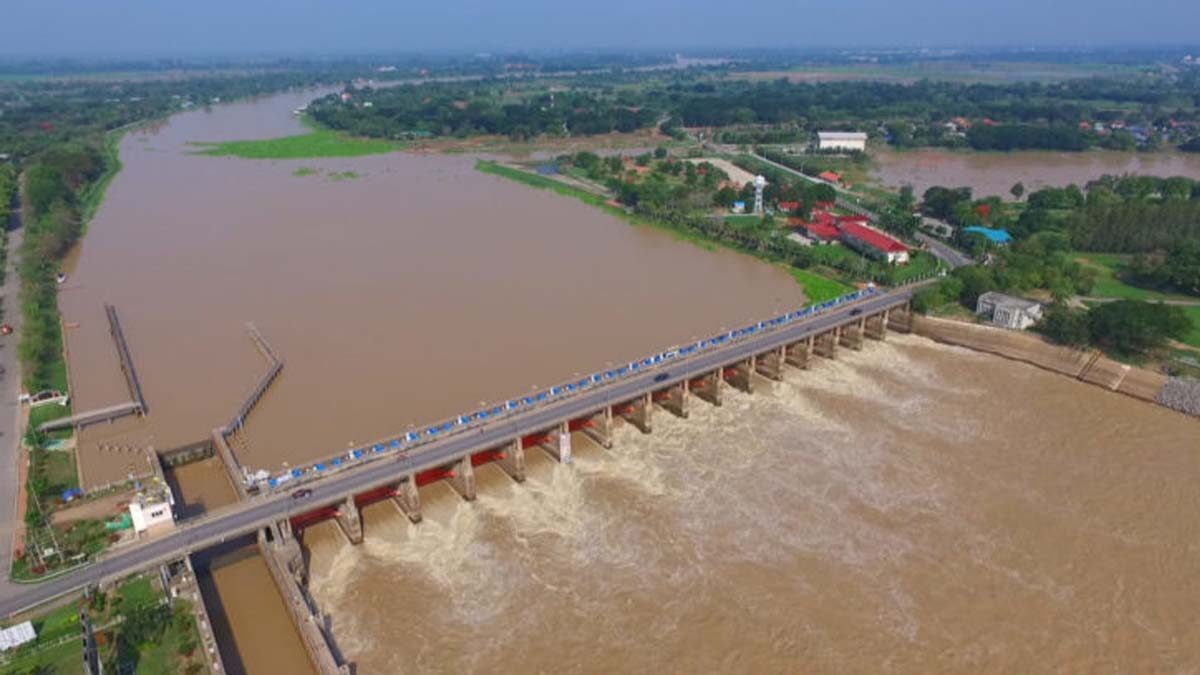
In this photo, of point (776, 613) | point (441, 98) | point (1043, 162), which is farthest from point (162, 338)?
point (441, 98)

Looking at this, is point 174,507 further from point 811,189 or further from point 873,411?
point 811,189

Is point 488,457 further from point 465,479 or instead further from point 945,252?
point 945,252

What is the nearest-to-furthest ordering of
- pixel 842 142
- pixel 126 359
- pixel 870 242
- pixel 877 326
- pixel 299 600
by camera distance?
pixel 299 600 → pixel 126 359 → pixel 877 326 → pixel 870 242 → pixel 842 142

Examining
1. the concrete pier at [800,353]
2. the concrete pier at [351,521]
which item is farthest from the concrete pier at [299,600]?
the concrete pier at [800,353]

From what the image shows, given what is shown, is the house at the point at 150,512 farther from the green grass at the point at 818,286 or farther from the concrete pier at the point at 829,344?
the green grass at the point at 818,286

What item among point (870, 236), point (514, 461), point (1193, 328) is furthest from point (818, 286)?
point (514, 461)
